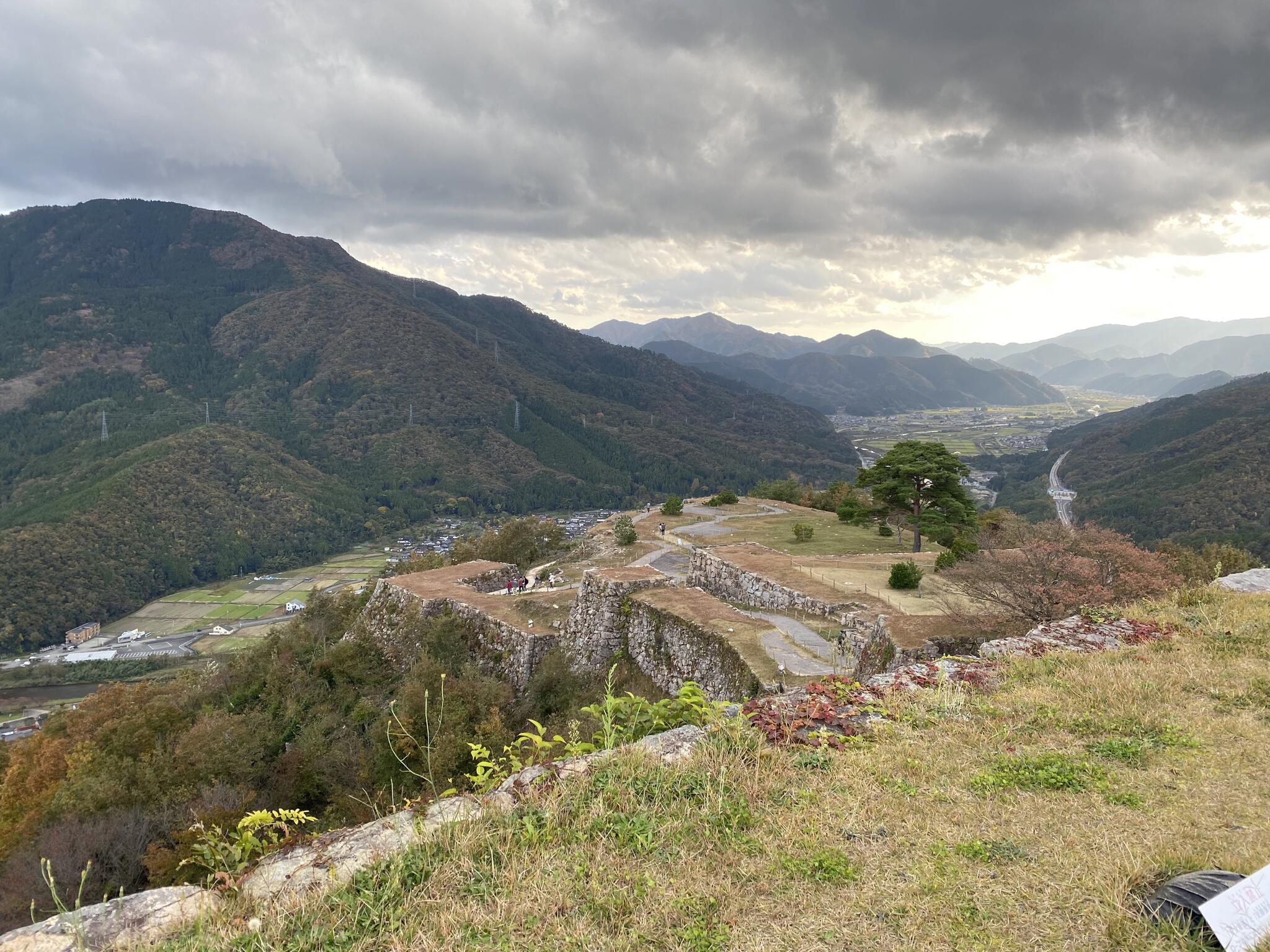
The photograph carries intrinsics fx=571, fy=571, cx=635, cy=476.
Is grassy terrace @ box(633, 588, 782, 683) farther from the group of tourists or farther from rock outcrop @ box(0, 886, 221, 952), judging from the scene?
rock outcrop @ box(0, 886, 221, 952)

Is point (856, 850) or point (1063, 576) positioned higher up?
point (856, 850)

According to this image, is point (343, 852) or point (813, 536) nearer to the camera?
point (343, 852)

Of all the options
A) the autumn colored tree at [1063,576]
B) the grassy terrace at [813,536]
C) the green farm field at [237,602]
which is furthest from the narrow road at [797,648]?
the green farm field at [237,602]

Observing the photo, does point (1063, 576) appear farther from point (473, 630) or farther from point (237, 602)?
point (237, 602)

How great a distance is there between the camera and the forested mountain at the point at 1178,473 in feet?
224

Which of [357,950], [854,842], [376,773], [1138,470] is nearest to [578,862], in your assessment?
[357,950]

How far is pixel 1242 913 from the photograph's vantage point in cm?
277

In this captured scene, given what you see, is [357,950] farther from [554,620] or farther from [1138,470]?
[1138,470]

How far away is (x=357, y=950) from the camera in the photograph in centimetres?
301

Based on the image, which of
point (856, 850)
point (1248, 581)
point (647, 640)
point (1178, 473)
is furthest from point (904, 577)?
point (1178, 473)

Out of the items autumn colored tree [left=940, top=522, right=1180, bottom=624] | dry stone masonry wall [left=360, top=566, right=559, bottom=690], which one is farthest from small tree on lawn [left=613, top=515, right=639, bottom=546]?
autumn colored tree [left=940, top=522, right=1180, bottom=624]

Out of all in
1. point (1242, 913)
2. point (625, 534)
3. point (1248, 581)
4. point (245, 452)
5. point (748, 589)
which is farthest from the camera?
point (245, 452)

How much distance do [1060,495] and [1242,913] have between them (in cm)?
12254

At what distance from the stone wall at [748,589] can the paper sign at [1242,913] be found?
11971mm
